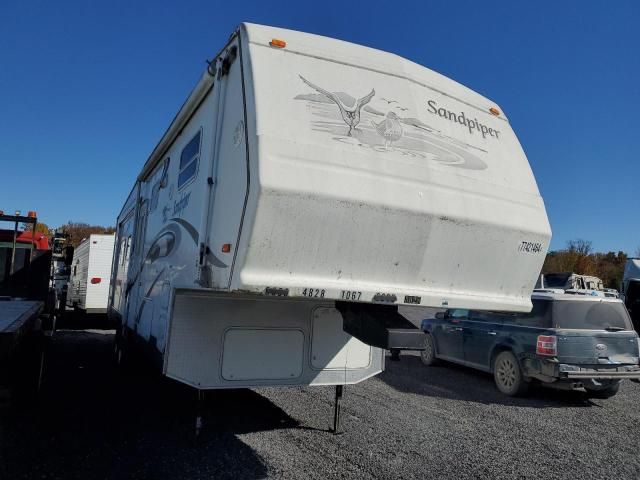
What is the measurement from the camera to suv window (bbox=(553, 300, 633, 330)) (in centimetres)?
791

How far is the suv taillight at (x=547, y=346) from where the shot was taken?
765 cm

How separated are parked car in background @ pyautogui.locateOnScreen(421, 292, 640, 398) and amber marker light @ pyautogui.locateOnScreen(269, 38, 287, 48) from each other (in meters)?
5.18

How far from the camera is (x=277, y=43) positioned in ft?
12.8

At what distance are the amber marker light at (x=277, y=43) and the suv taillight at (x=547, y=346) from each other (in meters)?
6.04

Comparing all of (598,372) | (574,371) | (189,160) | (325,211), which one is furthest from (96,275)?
(325,211)

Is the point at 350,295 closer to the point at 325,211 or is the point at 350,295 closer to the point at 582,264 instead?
the point at 325,211

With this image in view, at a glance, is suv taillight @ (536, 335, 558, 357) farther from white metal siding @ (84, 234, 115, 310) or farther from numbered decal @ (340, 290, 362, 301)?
white metal siding @ (84, 234, 115, 310)

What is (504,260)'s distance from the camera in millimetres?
4348

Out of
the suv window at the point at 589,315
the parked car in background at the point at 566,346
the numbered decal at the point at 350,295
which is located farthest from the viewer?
the suv window at the point at 589,315

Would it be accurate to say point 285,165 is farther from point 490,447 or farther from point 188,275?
point 490,447

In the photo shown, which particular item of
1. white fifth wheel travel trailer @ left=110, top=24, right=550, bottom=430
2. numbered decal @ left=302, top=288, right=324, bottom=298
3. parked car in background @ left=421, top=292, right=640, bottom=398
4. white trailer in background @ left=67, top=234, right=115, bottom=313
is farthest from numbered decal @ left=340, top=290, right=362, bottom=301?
white trailer in background @ left=67, top=234, right=115, bottom=313

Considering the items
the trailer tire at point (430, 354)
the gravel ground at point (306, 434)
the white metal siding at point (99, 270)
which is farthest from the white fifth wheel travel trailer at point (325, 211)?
the white metal siding at point (99, 270)

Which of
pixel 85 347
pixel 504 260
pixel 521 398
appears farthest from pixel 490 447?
pixel 85 347

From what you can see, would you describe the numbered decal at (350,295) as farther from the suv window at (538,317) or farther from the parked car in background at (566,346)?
the suv window at (538,317)
